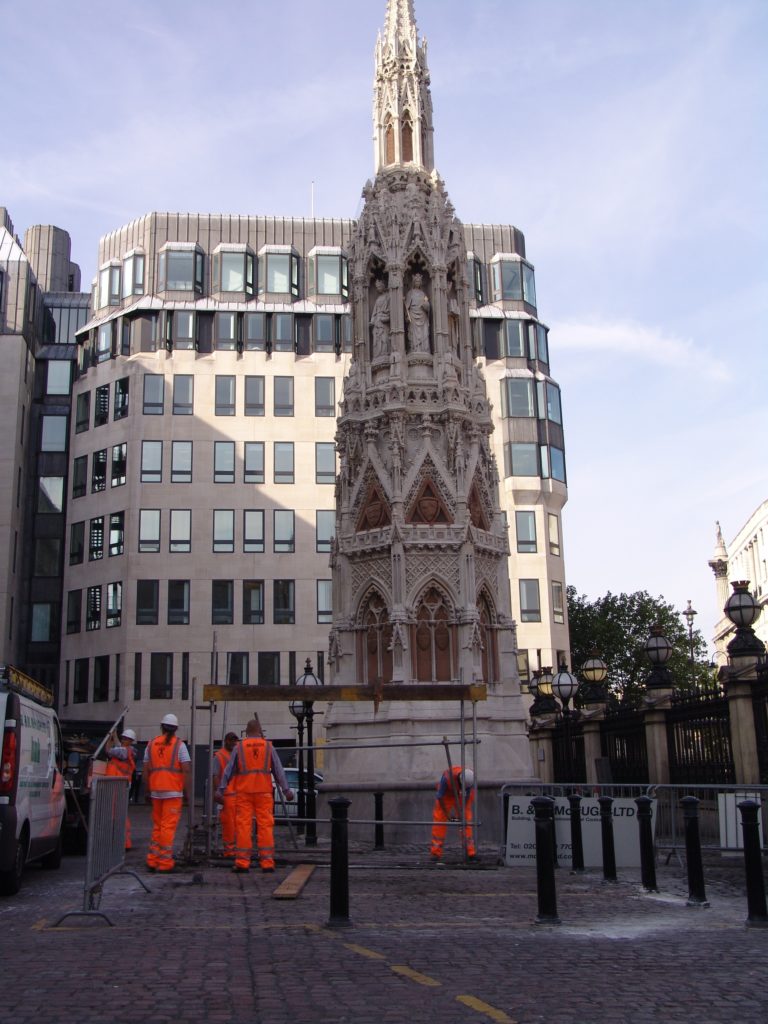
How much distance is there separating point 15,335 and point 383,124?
37639mm

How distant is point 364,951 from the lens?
26.8ft

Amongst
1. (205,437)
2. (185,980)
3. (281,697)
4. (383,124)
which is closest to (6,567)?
(205,437)

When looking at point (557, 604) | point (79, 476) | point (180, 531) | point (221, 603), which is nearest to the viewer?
point (221, 603)

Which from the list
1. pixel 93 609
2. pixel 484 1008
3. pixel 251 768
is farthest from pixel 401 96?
pixel 93 609

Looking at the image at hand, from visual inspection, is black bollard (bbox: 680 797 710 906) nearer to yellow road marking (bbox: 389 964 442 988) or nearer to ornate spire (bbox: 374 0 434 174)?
yellow road marking (bbox: 389 964 442 988)

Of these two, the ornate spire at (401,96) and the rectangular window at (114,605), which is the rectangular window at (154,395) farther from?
the ornate spire at (401,96)

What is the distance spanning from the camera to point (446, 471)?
23953 mm

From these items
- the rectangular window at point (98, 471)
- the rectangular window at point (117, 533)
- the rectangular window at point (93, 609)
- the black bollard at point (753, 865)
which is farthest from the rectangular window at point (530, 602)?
the black bollard at point (753, 865)

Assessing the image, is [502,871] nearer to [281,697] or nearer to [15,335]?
[281,697]

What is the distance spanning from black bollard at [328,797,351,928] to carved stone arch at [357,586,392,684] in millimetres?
13344

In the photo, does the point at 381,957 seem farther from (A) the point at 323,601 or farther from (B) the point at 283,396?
(B) the point at 283,396

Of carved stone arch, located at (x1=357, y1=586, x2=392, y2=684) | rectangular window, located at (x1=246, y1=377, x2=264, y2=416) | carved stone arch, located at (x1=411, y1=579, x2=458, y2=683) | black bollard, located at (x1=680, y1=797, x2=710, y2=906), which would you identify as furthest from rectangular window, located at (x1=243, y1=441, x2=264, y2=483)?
black bollard, located at (x1=680, y1=797, x2=710, y2=906)

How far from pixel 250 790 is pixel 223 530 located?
41.6 meters

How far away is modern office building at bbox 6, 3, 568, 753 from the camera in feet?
176
